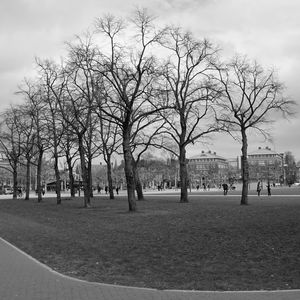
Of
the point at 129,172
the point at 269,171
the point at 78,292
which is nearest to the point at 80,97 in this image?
the point at 129,172

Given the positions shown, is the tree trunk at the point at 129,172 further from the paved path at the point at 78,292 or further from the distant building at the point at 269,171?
the distant building at the point at 269,171

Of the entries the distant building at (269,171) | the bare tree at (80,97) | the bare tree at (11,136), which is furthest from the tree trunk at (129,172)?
the distant building at (269,171)

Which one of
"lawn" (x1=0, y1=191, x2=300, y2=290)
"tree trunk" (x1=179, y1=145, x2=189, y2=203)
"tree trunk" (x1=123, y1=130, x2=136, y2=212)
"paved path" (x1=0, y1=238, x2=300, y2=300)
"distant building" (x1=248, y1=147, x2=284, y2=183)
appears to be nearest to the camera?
"paved path" (x1=0, y1=238, x2=300, y2=300)

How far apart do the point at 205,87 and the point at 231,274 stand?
81.8 feet

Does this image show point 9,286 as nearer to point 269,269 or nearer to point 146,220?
point 269,269

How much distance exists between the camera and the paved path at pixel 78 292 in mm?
7164

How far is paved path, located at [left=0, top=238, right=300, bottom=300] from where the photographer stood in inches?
282

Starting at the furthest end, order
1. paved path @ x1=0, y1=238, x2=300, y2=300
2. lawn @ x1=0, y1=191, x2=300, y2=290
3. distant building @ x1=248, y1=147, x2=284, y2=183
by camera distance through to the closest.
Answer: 1. distant building @ x1=248, y1=147, x2=284, y2=183
2. lawn @ x1=0, y1=191, x2=300, y2=290
3. paved path @ x1=0, y1=238, x2=300, y2=300

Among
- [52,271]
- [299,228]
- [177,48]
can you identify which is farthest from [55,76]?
[52,271]

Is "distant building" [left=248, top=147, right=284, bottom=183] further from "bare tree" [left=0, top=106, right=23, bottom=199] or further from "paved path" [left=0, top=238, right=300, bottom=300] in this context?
"paved path" [left=0, top=238, right=300, bottom=300]

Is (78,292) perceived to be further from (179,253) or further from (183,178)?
(183,178)

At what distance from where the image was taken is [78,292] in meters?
7.56

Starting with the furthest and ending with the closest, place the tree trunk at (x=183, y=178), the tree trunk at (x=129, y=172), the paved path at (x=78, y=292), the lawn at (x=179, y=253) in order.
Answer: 1. the tree trunk at (x=183, y=178)
2. the tree trunk at (x=129, y=172)
3. the lawn at (x=179, y=253)
4. the paved path at (x=78, y=292)

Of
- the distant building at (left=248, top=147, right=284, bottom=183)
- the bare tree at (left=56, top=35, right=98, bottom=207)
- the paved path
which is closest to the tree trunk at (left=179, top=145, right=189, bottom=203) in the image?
the bare tree at (left=56, top=35, right=98, bottom=207)
